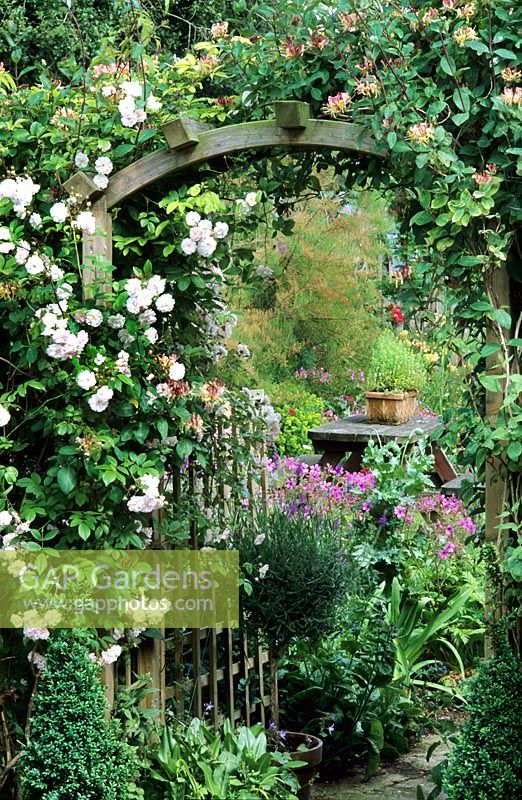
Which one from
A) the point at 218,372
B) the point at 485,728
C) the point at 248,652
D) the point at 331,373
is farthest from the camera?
the point at 331,373

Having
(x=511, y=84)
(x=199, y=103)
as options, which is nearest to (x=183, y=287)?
(x=199, y=103)

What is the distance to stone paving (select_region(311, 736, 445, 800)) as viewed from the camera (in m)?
3.44

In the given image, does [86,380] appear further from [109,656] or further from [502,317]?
[502,317]

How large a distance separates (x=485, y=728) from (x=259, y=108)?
1.80 meters

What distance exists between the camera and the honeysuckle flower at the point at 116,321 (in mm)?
2912

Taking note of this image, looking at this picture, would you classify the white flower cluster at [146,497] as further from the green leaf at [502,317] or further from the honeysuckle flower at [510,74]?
the honeysuckle flower at [510,74]

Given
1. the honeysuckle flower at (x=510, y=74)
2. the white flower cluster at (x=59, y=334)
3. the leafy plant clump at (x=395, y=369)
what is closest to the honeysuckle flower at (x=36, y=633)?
the white flower cluster at (x=59, y=334)

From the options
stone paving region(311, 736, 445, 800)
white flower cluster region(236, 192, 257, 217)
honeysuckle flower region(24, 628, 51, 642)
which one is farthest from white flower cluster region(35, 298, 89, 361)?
stone paving region(311, 736, 445, 800)

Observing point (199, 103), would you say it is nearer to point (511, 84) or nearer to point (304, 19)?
point (304, 19)

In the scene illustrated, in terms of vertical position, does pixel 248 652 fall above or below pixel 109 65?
below

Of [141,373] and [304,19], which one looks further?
[141,373]

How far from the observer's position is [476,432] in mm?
2670

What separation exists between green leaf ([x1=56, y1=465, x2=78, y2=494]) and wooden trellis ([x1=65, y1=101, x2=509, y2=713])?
0.50m

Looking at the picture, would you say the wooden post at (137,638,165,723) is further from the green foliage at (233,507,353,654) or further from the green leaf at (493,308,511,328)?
the green leaf at (493,308,511,328)
